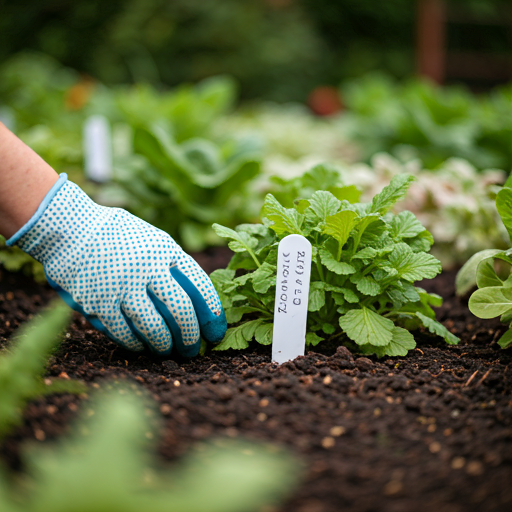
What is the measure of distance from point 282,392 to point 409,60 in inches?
438

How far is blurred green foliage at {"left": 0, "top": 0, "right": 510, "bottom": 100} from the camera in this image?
887 centimetres

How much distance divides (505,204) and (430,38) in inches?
252

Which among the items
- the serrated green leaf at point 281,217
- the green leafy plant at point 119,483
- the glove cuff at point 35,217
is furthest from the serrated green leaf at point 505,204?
the glove cuff at point 35,217

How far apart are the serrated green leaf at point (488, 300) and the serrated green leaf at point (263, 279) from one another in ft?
1.58

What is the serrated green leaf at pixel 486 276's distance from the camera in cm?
Answer: 130

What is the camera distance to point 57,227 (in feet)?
3.90

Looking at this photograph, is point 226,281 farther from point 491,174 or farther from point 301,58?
point 301,58

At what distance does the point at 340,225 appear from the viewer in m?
1.16

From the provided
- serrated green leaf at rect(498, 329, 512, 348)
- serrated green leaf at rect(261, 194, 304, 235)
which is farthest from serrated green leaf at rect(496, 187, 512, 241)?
serrated green leaf at rect(261, 194, 304, 235)

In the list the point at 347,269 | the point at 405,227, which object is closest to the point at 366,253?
the point at 347,269

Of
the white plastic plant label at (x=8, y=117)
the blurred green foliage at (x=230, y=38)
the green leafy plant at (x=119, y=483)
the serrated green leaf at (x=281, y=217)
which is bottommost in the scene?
the green leafy plant at (x=119, y=483)

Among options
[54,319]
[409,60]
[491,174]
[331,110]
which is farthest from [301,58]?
[54,319]

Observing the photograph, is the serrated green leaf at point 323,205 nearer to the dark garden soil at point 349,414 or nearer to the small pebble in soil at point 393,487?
the dark garden soil at point 349,414

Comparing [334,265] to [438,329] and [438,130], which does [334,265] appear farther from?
[438,130]
